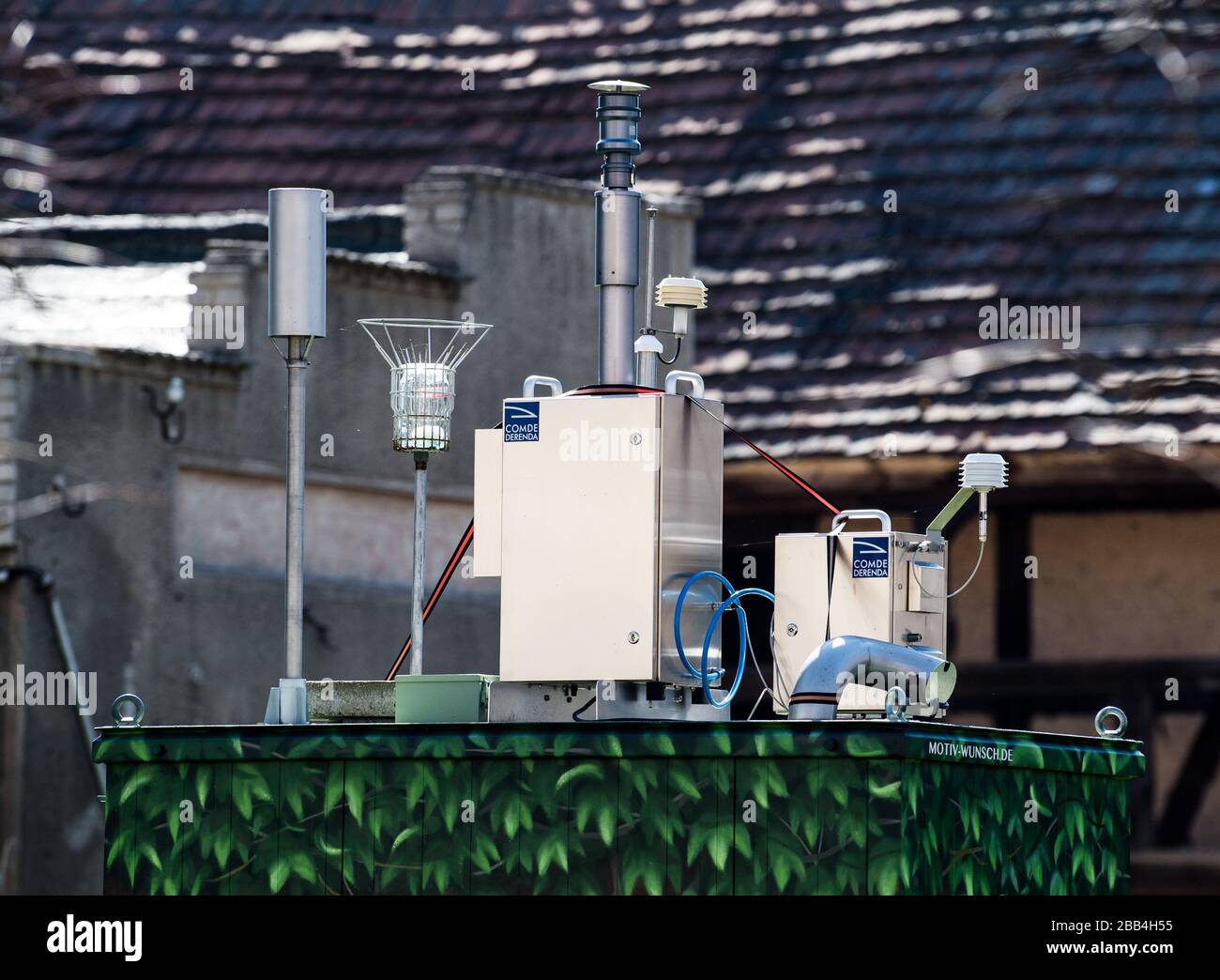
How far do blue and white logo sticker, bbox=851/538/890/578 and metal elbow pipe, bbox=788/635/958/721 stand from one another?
0.23 meters

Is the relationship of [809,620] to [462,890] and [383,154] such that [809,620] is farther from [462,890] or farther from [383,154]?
[383,154]

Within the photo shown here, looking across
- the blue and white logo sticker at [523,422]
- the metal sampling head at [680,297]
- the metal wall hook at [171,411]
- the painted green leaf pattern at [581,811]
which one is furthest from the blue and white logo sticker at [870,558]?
the metal wall hook at [171,411]

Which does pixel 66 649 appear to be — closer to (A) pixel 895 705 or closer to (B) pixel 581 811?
(B) pixel 581 811

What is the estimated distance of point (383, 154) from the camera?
19141 millimetres

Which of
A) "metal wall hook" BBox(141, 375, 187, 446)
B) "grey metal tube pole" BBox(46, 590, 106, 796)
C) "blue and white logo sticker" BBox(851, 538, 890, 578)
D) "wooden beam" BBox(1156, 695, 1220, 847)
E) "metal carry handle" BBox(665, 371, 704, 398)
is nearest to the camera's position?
"metal carry handle" BBox(665, 371, 704, 398)

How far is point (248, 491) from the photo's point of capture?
1598cm

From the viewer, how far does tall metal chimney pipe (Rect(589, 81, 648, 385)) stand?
855 centimetres

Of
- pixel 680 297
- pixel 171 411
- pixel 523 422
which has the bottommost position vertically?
pixel 523 422

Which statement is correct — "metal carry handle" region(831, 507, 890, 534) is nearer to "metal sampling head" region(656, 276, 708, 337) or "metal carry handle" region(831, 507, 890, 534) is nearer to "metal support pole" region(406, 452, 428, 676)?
"metal sampling head" region(656, 276, 708, 337)

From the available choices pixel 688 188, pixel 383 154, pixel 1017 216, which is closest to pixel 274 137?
pixel 383 154

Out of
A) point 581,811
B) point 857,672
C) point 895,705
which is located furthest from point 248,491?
point 895,705

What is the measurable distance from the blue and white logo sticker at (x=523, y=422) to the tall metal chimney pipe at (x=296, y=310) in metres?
0.61
